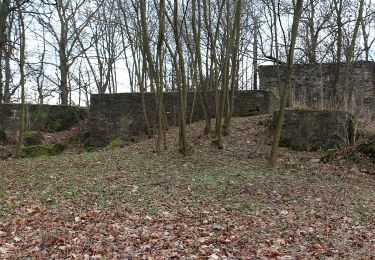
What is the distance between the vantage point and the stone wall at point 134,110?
16.3m

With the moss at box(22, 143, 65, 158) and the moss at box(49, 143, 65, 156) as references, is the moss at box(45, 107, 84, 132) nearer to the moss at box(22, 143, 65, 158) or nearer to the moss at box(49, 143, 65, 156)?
the moss at box(49, 143, 65, 156)

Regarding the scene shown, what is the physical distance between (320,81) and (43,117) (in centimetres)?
1305

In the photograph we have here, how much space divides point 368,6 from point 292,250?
49.3 ft

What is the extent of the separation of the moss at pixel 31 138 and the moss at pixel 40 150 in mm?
1069

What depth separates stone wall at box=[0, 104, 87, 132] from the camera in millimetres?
18016

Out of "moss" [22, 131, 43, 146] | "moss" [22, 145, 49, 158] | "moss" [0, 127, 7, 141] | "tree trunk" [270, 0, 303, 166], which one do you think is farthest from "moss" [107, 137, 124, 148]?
"tree trunk" [270, 0, 303, 166]

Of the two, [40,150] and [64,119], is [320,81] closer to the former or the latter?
[64,119]

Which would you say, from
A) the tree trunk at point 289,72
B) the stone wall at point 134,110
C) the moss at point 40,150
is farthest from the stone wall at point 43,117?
the tree trunk at point 289,72

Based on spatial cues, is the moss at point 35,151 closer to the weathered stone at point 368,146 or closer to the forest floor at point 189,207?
the forest floor at point 189,207

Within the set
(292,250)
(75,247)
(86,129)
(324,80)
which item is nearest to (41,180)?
(75,247)

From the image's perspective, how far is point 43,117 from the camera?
18938 millimetres

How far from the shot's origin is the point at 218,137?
12.1m

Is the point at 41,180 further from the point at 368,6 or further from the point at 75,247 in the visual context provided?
the point at 368,6

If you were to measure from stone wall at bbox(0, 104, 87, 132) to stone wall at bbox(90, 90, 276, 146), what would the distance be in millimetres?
2567
